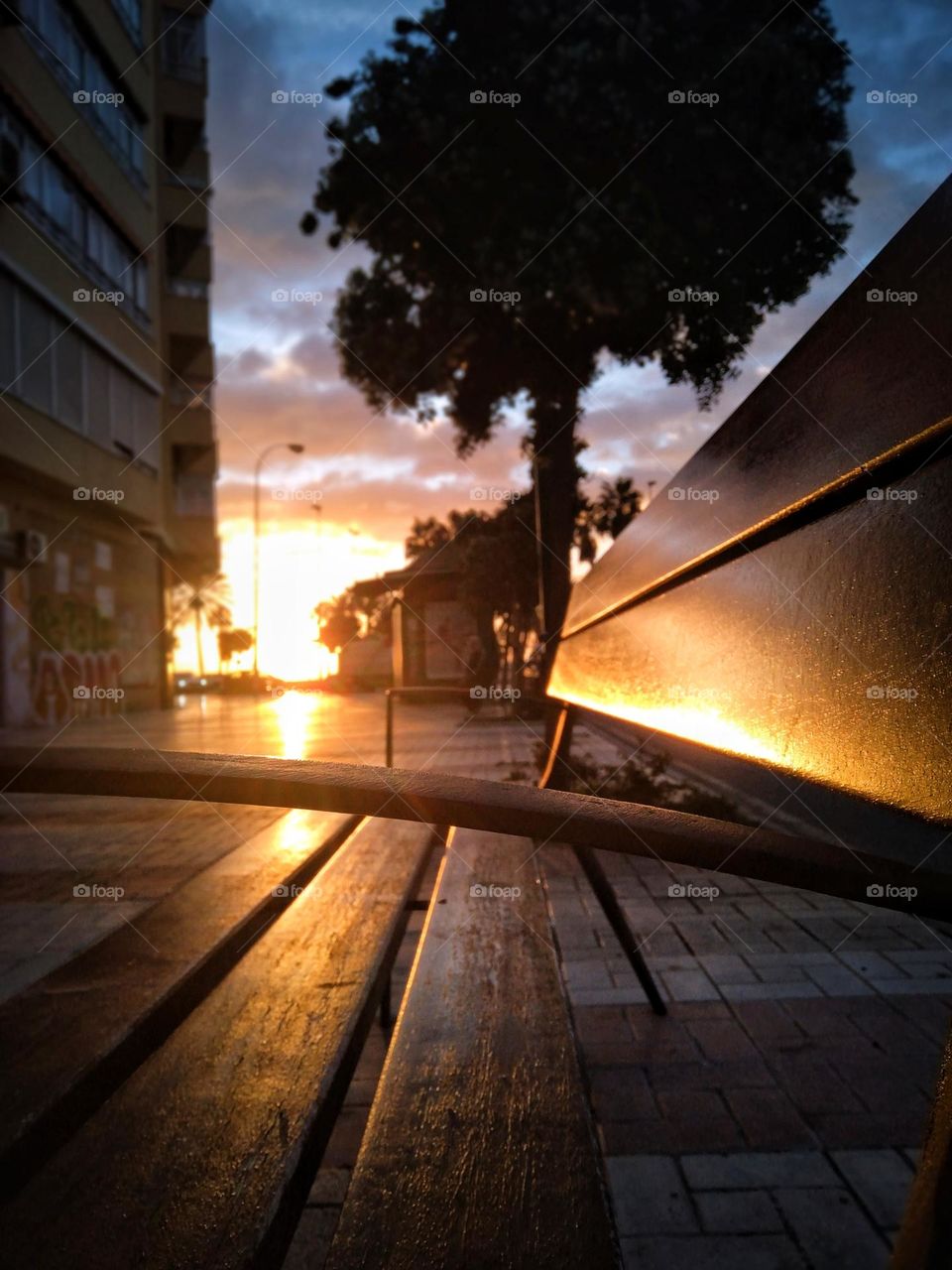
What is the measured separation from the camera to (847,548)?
3.20 ft

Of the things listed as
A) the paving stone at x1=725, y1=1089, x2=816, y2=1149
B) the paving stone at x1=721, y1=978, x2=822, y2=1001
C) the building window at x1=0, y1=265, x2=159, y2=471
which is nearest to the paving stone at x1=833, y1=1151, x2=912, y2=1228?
the paving stone at x1=725, y1=1089, x2=816, y2=1149

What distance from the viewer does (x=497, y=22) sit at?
38.3 ft

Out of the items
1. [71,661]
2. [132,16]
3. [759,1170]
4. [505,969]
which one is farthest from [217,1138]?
[132,16]

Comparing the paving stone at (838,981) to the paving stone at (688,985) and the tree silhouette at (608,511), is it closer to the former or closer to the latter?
the paving stone at (688,985)

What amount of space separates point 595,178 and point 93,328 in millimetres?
12303

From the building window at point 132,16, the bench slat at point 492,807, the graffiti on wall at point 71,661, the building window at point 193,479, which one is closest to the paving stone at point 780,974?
the bench slat at point 492,807

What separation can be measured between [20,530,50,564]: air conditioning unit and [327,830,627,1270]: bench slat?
18.5 metres

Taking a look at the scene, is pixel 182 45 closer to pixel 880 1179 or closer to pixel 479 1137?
pixel 880 1179

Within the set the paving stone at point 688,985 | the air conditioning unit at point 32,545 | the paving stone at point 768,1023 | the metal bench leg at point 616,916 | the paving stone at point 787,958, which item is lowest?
the paving stone at point 787,958

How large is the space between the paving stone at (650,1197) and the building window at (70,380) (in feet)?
53.5

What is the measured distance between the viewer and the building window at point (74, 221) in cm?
1647

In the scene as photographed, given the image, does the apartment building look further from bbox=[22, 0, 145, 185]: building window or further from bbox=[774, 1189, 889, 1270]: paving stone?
bbox=[774, 1189, 889, 1270]: paving stone

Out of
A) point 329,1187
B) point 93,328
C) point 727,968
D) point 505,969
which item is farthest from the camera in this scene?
point 93,328

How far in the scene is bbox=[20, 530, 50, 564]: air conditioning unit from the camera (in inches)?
707
